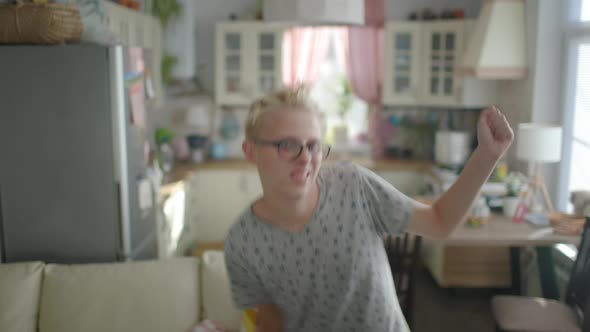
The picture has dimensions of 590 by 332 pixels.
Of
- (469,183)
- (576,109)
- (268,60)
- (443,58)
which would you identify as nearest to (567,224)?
(576,109)

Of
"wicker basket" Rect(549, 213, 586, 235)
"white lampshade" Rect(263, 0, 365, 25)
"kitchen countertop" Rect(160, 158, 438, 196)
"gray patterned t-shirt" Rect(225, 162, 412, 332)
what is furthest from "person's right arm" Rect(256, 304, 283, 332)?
"kitchen countertop" Rect(160, 158, 438, 196)

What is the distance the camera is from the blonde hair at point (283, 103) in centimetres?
106

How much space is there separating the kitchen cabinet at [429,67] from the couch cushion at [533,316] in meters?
2.28

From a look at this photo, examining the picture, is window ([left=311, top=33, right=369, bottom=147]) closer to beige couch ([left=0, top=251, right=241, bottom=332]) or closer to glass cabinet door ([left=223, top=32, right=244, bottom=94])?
glass cabinet door ([left=223, top=32, right=244, bottom=94])

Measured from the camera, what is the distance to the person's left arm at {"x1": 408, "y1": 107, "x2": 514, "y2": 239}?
0.99 metres

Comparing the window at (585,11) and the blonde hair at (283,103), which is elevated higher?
the window at (585,11)

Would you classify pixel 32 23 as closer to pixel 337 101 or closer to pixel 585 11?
pixel 585 11

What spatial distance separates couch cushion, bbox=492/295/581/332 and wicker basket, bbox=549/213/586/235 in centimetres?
47

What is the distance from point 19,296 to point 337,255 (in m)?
1.82

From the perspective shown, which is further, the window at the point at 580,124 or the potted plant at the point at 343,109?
the potted plant at the point at 343,109

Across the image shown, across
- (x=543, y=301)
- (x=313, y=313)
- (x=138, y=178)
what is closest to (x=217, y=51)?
(x=138, y=178)

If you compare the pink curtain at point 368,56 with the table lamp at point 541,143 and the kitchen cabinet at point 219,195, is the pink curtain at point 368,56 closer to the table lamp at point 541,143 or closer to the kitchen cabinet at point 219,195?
the kitchen cabinet at point 219,195

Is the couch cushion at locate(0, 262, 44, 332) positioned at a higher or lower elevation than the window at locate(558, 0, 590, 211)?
lower

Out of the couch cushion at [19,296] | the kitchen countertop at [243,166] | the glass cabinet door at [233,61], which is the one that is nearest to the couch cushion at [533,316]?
the kitchen countertop at [243,166]
